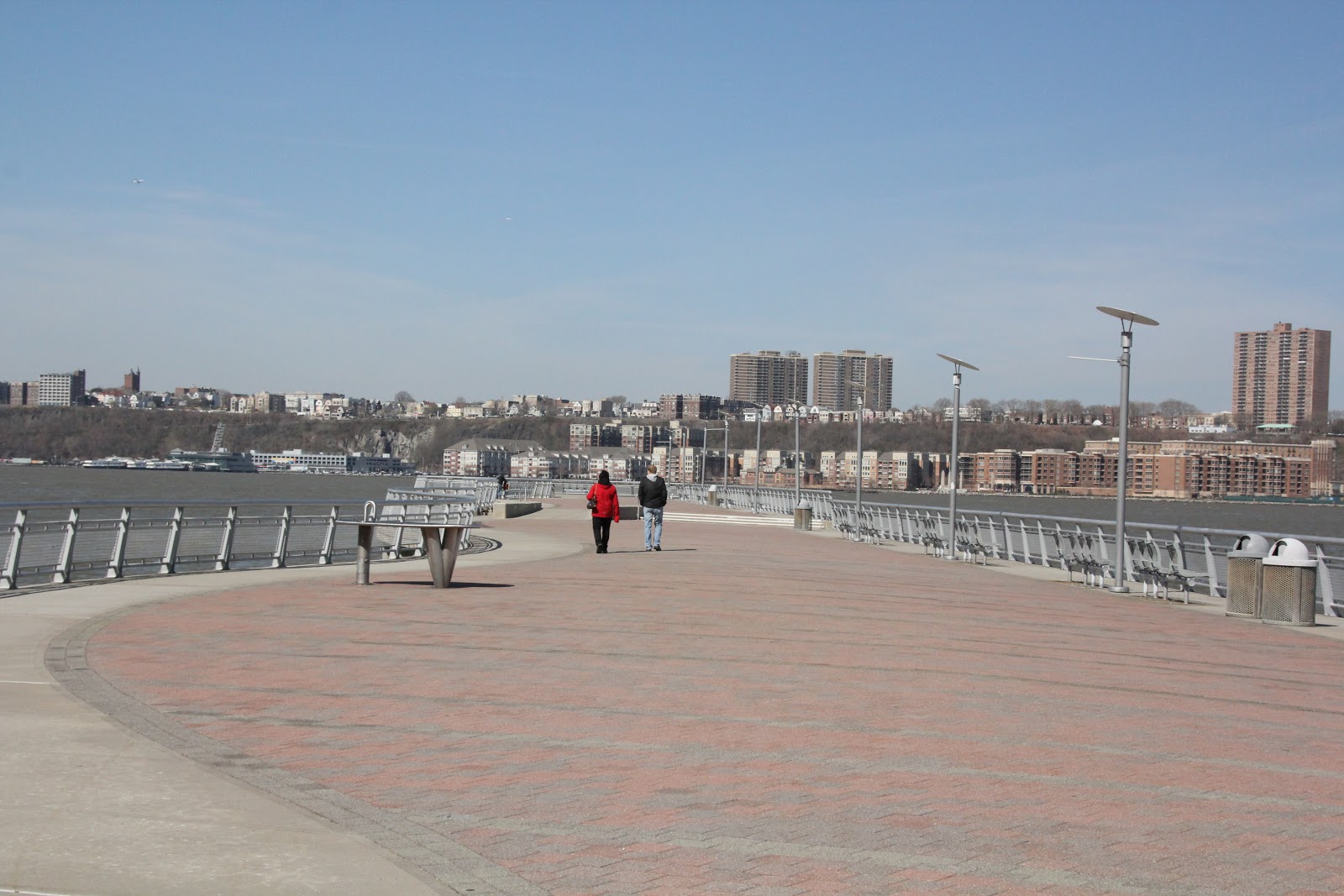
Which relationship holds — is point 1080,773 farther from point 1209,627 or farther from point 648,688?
point 1209,627

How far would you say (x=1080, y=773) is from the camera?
768cm

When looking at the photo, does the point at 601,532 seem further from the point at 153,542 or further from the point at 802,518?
the point at 802,518

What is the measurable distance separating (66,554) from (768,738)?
39.5 ft

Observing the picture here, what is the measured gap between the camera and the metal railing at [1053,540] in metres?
20.2

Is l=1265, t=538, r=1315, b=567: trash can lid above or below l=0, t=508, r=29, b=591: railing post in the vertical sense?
above

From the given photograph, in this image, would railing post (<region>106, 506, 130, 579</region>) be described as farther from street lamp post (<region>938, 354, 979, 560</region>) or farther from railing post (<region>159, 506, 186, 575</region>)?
street lamp post (<region>938, 354, 979, 560</region>)

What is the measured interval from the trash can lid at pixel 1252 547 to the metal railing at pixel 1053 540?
0.62 ft

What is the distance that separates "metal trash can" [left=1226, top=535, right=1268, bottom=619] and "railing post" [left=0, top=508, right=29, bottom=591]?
50.5ft

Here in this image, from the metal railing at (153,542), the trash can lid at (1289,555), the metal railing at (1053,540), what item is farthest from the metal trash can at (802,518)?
the trash can lid at (1289,555)

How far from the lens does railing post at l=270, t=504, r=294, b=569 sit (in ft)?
72.1

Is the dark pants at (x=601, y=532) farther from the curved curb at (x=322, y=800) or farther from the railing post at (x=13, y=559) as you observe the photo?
the curved curb at (x=322, y=800)

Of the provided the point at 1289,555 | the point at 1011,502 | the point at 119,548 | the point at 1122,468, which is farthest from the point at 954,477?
the point at 1011,502

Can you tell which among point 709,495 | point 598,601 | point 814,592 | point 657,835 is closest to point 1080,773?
point 657,835

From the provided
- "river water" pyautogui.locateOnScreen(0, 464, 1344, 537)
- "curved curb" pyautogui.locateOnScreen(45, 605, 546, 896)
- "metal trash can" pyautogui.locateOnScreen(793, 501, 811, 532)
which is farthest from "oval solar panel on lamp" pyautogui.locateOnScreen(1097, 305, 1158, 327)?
"river water" pyautogui.locateOnScreen(0, 464, 1344, 537)
